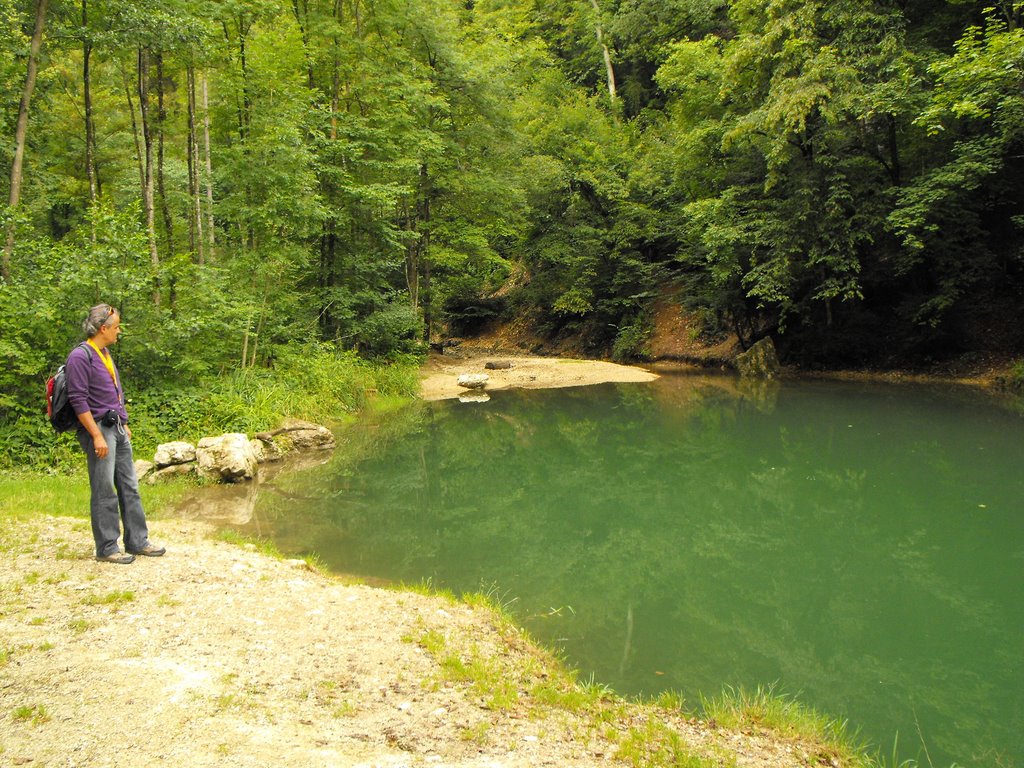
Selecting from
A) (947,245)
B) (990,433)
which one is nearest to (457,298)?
(947,245)

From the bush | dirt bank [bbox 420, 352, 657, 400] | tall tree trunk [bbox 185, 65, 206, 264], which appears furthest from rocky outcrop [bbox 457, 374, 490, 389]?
tall tree trunk [bbox 185, 65, 206, 264]

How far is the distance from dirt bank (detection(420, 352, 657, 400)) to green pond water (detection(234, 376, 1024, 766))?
5957 mm

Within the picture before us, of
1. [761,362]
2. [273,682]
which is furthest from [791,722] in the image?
[761,362]

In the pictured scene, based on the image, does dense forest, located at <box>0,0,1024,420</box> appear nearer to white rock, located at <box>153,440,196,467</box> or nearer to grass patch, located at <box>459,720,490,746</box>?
white rock, located at <box>153,440,196,467</box>

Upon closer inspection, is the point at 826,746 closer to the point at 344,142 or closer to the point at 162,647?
the point at 162,647

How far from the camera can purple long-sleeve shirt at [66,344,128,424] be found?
15.7ft

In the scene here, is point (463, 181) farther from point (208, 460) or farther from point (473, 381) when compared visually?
point (208, 460)

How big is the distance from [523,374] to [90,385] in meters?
17.8

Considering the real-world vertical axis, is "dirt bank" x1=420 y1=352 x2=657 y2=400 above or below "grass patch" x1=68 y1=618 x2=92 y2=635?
below

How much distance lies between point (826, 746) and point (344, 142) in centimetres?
1679

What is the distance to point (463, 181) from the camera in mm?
22875

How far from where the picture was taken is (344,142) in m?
16.8

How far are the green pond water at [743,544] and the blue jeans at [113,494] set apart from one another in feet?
6.44

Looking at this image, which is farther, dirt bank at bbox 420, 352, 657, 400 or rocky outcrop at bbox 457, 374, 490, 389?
dirt bank at bbox 420, 352, 657, 400
